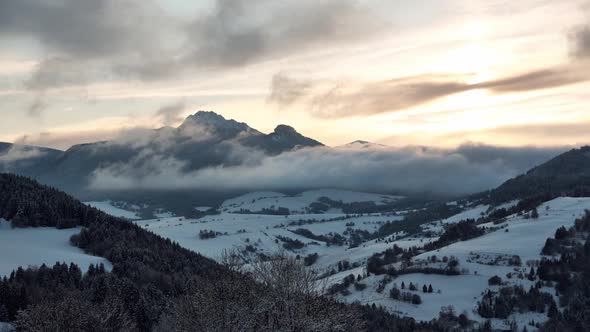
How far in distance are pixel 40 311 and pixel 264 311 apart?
32553 millimetres

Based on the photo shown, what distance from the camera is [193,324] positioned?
77.0 metres

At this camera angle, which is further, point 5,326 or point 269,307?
point 5,326

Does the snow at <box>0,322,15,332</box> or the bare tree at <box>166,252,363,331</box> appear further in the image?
the snow at <box>0,322,15,332</box>

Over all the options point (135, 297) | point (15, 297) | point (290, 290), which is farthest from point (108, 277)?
point (290, 290)

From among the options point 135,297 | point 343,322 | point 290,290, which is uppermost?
point 290,290

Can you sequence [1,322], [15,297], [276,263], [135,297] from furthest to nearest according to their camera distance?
[135,297]
[15,297]
[1,322]
[276,263]

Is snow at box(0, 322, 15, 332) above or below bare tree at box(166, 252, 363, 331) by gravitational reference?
below

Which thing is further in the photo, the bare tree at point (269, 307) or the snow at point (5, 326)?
the snow at point (5, 326)

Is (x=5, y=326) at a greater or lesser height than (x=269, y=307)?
lesser

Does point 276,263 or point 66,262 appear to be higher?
point 276,263

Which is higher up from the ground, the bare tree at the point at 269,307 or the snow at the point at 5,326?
the bare tree at the point at 269,307

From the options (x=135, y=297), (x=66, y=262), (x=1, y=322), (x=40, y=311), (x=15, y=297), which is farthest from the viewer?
(x=66, y=262)

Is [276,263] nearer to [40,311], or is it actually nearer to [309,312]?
[309,312]

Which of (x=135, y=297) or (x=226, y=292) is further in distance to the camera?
(x=135, y=297)
